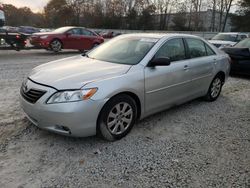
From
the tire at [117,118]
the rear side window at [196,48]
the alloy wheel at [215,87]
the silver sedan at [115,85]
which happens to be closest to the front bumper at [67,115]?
the silver sedan at [115,85]

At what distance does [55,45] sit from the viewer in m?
13.2

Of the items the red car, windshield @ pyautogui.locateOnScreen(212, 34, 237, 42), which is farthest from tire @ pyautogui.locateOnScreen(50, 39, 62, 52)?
windshield @ pyautogui.locateOnScreen(212, 34, 237, 42)

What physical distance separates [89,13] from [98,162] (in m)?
58.0

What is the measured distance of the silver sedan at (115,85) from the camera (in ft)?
10.8

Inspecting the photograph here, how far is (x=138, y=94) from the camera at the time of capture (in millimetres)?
3859

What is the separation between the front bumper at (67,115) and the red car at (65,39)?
10.2 meters

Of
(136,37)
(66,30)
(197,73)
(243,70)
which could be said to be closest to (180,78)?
(197,73)

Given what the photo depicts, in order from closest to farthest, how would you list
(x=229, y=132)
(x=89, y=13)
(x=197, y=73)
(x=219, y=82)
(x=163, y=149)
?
(x=163, y=149) → (x=229, y=132) → (x=197, y=73) → (x=219, y=82) → (x=89, y=13)

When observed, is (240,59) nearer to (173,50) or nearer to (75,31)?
(173,50)

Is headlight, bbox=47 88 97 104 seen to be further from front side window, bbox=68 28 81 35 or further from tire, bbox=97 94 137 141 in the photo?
front side window, bbox=68 28 81 35

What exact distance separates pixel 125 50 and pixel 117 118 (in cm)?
137

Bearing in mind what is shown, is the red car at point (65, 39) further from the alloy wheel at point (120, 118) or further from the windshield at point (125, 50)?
the alloy wheel at point (120, 118)

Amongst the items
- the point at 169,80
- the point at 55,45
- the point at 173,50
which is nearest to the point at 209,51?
the point at 173,50

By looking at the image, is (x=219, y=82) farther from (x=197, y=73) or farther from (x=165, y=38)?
(x=165, y=38)
